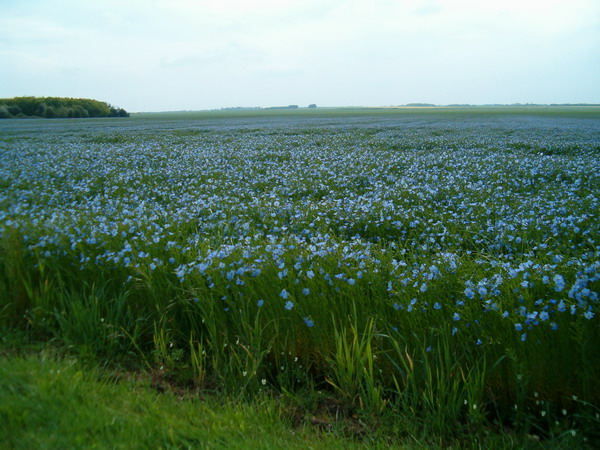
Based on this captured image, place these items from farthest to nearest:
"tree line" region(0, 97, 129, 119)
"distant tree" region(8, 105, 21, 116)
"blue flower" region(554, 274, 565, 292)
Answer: "tree line" region(0, 97, 129, 119), "distant tree" region(8, 105, 21, 116), "blue flower" region(554, 274, 565, 292)

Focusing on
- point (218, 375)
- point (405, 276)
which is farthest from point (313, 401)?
point (405, 276)

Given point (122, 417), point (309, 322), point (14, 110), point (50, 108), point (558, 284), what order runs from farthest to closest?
point (50, 108), point (14, 110), point (309, 322), point (558, 284), point (122, 417)

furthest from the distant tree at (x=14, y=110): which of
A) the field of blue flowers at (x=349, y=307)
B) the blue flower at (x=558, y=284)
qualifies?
the blue flower at (x=558, y=284)

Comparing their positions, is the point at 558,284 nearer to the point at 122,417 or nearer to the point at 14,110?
the point at 122,417

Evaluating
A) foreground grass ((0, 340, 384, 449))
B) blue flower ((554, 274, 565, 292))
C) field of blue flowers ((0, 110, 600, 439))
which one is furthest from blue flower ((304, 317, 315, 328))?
blue flower ((554, 274, 565, 292))

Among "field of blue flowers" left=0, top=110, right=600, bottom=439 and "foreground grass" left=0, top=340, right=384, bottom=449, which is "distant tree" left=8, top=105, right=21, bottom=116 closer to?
"field of blue flowers" left=0, top=110, right=600, bottom=439

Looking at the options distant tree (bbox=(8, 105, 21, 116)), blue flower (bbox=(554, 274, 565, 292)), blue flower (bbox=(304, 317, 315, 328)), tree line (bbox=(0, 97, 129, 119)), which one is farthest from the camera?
tree line (bbox=(0, 97, 129, 119))

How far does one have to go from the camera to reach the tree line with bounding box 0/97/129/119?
6588 centimetres

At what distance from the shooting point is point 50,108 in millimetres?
70062

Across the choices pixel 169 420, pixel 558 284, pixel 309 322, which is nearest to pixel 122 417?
pixel 169 420

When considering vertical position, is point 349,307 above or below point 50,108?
below

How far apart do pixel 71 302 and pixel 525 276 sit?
13.1 feet

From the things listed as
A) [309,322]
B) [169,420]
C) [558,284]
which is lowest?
[169,420]

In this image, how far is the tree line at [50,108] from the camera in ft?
216
